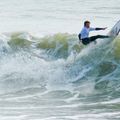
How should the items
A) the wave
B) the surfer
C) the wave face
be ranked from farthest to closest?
1. the surfer
2. the wave
3. the wave face

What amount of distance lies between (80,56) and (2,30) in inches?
397

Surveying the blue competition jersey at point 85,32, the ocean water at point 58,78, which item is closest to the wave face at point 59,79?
the ocean water at point 58,78

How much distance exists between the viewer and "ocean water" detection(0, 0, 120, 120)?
545 inches

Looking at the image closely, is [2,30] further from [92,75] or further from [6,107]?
[6,107]

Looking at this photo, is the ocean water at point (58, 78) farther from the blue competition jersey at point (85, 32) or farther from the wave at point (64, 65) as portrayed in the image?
the blue competition jersey at point (85, 32)

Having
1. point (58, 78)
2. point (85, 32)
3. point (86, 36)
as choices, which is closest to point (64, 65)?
A: point (58, 78)

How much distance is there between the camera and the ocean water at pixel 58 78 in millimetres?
13844

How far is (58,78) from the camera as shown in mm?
17531

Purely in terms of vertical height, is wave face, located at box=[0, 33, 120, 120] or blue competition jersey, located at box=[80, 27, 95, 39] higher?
blue competition jersey, located at box=[80, 27, 95, 39]

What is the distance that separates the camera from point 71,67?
18234mm

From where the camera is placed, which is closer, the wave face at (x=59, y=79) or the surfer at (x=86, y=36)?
the wave face at (x=59, y=79)

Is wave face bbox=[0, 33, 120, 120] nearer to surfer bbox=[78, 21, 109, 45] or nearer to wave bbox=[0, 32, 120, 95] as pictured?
wave bbox=[0, 32, 120, 95]

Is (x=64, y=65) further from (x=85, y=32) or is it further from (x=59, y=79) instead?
(x=85, y=32)

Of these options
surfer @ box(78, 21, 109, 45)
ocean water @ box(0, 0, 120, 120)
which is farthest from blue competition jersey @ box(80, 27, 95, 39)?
ocean water @ box(0, 0, 120, 120)
